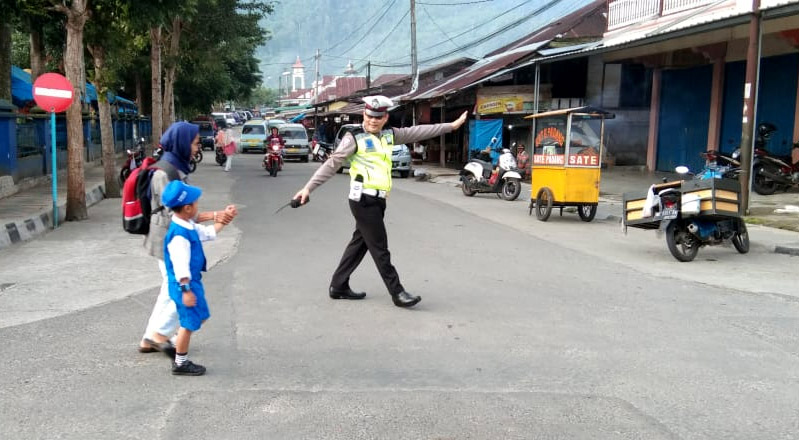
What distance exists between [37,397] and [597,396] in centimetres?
333

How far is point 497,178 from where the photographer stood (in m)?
16.6

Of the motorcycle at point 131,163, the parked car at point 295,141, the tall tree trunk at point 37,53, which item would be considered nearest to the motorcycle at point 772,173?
the motorcycle at point 131,163

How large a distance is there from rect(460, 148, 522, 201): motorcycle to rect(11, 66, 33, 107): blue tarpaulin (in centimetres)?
1389

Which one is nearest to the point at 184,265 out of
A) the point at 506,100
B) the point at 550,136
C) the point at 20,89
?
the point at 550,136

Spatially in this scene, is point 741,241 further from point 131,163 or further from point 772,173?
point 131,163

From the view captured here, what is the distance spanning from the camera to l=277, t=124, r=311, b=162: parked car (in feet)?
106

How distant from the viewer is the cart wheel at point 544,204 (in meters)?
12.5

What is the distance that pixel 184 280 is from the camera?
416cm

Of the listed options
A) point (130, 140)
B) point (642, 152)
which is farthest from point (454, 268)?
point (130, 140)

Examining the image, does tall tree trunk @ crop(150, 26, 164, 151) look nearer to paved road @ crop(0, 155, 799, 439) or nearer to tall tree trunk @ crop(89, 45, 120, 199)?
tall tree trunk @ crop(89, 45, 120, 199)

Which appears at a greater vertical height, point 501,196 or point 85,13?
point 85,13

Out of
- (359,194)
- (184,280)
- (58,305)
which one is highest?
(359,194)

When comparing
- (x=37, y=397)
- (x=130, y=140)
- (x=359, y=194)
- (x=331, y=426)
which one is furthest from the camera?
(x=130, y=140)

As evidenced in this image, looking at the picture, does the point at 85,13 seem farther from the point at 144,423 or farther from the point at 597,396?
the point at 597,396
